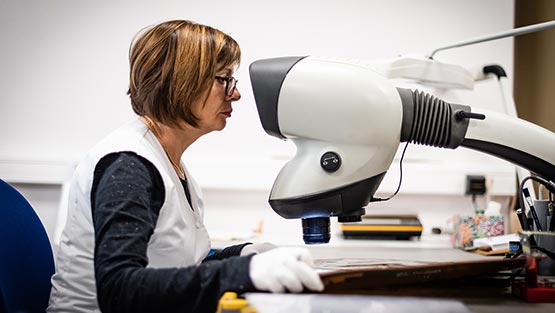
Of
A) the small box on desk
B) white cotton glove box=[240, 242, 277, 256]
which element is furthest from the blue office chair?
the small box on desk

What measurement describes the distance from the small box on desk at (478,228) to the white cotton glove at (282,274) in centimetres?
124

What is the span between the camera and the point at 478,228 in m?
1.78

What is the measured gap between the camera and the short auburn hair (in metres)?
1.07

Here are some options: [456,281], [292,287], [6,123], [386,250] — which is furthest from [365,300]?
[6,123]

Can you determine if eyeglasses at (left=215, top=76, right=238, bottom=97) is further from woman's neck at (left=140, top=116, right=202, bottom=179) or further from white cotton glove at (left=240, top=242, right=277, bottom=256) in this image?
white cotton glove at (left=240, top=242, right=277, bottom=256)

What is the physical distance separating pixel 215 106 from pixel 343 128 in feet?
1.27

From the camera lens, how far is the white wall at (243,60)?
2.24 metres

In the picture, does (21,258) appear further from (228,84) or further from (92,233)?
(228,84)

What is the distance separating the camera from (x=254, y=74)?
87cm

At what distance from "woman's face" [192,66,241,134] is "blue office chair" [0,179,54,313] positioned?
39cm

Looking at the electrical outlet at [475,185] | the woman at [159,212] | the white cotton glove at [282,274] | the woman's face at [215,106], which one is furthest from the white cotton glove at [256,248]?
the electrical outlet at [475,185]

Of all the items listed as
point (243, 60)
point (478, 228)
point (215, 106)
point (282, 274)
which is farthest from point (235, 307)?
point (243, 60)

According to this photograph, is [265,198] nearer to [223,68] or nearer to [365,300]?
[223,68]

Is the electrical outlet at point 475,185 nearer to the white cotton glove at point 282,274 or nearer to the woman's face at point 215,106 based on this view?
the woman's face at point 215,106
